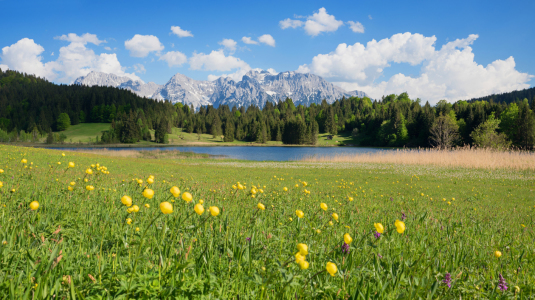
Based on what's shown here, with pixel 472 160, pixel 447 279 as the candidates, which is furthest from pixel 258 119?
pixel 447 279

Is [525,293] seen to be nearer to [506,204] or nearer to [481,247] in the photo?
[481,247]

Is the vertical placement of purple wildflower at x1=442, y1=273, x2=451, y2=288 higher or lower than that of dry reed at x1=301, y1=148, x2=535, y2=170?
higher

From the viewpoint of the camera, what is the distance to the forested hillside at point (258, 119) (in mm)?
63619

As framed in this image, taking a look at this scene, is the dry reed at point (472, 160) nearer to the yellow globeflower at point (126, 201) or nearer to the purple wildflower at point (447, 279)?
the purple wildflower at point (447, 279)

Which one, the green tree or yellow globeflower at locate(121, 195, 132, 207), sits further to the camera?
the green tree

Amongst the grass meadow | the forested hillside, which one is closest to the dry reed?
the grass meadow

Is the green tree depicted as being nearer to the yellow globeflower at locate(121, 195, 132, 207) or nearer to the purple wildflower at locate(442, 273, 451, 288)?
the yellow globeflower at locate(121, 195, 132, 207)

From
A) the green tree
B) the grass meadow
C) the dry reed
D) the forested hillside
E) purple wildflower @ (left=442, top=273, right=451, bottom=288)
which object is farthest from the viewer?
the green tree

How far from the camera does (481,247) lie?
3.61m

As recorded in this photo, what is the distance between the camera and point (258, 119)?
436 ft

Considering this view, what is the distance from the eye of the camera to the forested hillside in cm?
6362

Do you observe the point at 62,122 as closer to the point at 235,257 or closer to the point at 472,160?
the point at 472,160

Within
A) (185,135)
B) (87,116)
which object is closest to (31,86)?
(87,116)

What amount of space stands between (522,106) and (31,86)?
227520 millimetres
